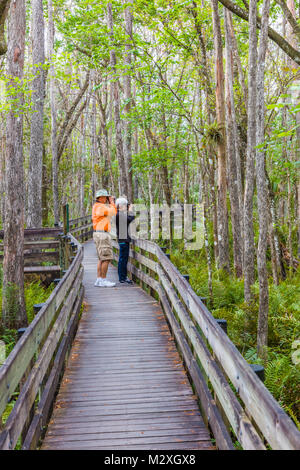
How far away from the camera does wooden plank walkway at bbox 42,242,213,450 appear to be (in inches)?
154

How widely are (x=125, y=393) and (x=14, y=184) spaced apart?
179 inches

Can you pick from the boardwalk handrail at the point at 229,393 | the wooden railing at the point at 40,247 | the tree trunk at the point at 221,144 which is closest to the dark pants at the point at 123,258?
the wooden railing at the point at 40,247

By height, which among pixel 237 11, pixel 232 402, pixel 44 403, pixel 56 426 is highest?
pixel 237 11

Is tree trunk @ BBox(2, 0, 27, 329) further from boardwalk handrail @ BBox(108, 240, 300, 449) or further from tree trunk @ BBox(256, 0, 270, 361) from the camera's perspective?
tree trunk @ BBox(256, 0, 270, 361)

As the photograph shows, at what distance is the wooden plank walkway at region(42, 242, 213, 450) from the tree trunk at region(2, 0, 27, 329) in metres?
1.42

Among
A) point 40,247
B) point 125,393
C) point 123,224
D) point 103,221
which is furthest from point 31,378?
point 40,247

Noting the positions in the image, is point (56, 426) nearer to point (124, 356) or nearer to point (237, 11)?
point (124, 356)

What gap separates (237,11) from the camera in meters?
7.07

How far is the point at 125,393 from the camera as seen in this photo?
16.1ft

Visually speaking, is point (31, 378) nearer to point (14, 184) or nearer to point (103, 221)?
point (14, 184)
